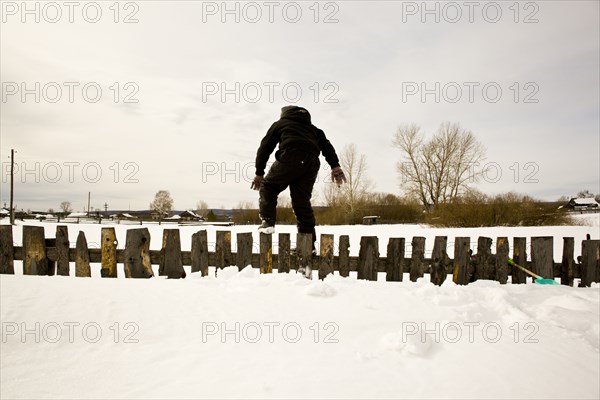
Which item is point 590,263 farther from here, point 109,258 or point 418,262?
point 109,258

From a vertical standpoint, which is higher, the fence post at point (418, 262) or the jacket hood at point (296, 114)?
the jacket hood at point (296, 114)

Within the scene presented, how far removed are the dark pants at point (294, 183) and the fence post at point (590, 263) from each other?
3.29 m

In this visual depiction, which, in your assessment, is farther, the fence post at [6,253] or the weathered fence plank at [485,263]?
the weathered fence plank at [485,263]

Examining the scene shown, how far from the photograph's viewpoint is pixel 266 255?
3.43 m

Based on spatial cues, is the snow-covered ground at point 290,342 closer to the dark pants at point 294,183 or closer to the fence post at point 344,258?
the fence post at point 344,258

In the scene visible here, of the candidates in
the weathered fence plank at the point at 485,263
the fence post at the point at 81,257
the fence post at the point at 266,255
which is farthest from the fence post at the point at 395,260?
the fence post at the point at 81,257

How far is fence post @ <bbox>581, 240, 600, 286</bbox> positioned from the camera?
363cm

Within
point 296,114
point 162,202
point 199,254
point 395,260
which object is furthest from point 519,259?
point 162,202

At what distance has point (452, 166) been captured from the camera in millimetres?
30750

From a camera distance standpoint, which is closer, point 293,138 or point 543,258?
point 293,138

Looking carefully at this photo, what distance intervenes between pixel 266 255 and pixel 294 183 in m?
0.89

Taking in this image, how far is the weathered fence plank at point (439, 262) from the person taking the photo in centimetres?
349

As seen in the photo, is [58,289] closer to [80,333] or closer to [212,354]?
[80,333]

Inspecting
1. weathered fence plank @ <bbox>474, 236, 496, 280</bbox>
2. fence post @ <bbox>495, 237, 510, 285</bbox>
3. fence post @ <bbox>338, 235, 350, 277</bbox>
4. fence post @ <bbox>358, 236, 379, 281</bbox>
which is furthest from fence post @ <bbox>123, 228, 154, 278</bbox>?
fence post @ <bbox>495, 237, 510, 285</bbox>
